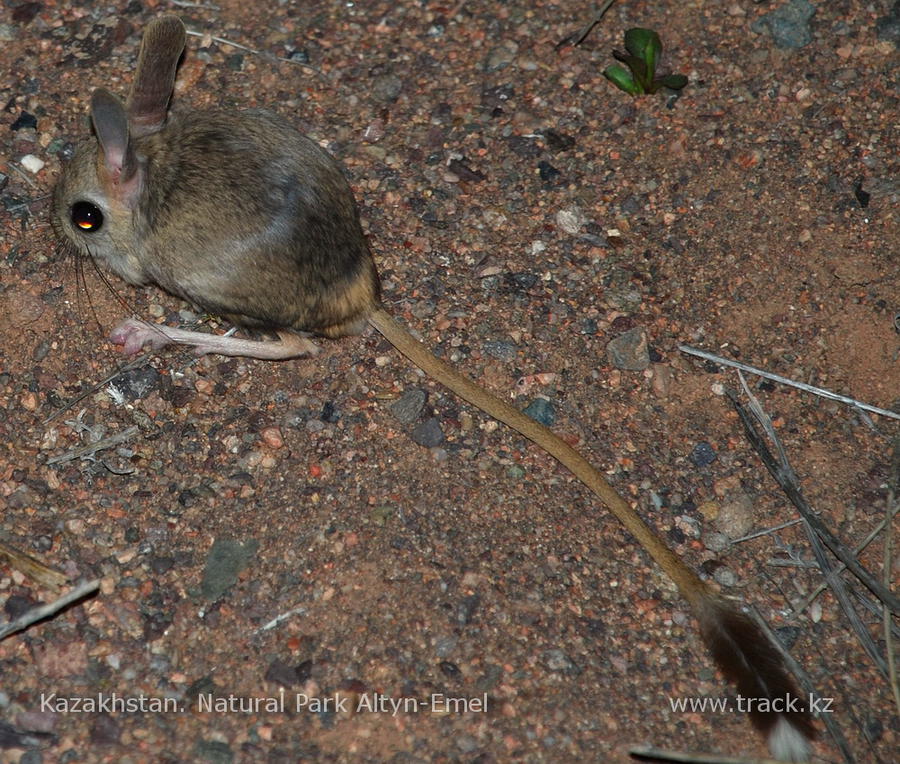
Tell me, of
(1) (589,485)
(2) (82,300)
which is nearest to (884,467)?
(1) (589,485)

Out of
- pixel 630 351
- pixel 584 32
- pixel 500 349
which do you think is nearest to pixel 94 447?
pixel 500 349

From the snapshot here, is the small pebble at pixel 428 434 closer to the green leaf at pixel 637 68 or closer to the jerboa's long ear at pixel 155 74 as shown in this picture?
the jerboa's long ear at pixel 155 74

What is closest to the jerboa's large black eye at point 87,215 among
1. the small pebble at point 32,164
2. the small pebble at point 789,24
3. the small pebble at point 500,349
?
the small pebble at point 32,164

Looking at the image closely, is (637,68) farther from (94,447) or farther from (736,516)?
(94,447)

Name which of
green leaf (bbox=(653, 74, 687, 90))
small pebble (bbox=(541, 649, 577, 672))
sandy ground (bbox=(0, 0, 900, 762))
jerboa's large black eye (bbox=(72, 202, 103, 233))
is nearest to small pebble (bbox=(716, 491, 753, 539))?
sandy ground (bbox=(0, 0, 900, 762))

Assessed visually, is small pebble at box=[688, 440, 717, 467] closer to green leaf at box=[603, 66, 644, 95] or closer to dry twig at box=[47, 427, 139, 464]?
green leaf at box=[603, 66, 644, 95]

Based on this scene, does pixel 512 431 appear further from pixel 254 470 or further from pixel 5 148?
pixel 5 148

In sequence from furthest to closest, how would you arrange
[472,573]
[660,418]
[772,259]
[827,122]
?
[827,122] < [772,259] < [660,418] < [472,573]
